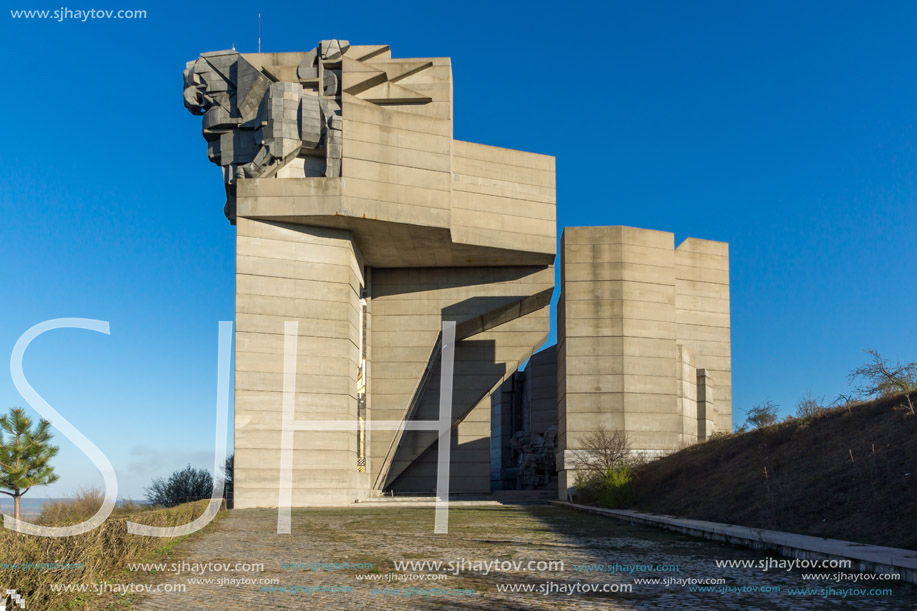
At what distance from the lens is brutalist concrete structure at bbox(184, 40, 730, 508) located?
27.3 m

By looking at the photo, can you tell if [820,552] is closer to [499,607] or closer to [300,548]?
[499,607]

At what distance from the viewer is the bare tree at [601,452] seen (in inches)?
956

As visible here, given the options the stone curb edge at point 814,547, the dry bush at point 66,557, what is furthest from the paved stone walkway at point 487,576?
the dry bush at point 66,557

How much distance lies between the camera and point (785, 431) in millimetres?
17641

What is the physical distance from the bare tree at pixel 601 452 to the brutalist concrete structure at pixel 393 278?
0.44m

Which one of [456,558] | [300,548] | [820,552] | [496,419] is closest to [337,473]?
[300,548]

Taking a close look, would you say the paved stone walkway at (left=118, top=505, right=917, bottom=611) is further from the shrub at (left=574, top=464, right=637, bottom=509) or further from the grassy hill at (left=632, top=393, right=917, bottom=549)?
the shrub at (left=574, top=464, right=637, bottom=509)

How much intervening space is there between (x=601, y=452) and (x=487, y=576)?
17282 mm

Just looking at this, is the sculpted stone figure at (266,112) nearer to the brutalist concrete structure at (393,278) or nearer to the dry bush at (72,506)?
the brutalist concrete structure at (393,278)

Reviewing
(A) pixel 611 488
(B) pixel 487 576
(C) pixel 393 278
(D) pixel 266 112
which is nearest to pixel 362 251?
(C) pixel 393 278

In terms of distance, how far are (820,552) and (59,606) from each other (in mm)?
7216

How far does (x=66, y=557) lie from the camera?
21.8 feet

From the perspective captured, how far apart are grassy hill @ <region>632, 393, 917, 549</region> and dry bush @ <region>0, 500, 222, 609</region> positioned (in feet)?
27.4

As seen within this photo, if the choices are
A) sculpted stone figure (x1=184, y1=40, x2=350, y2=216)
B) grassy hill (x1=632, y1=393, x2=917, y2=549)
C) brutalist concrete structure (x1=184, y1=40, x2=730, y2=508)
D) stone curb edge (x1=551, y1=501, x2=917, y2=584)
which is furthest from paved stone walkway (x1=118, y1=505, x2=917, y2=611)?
sculpted stone figure (x1=184, y1=40, x2=350, y2=216)
